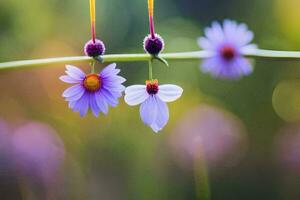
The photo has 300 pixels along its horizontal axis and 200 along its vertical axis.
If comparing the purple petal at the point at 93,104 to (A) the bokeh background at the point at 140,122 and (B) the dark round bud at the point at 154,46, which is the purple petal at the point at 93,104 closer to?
(B) the dark round bud at the point at 154,46

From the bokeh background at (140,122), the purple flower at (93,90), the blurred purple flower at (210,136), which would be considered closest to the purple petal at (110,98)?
the purple flower at (93,90)

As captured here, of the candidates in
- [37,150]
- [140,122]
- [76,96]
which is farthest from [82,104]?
[140,122]

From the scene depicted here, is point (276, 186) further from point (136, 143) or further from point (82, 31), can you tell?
→ point (82, 31)

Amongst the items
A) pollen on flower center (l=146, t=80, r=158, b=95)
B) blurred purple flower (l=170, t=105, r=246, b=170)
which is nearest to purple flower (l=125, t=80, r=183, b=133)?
pollen on flower center (l=146, t=80, r=158, b=95)

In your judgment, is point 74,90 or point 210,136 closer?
point 74,90

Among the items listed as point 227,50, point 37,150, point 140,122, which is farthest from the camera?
point 140,122

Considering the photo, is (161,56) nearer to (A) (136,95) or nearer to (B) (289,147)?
(A) (136,95)
